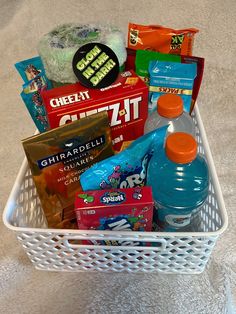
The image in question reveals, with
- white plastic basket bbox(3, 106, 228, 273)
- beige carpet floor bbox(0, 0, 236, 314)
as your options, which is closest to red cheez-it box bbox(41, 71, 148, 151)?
white plastic basket bbox(3, 106, 228, 273)

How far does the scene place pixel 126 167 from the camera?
1.71ft

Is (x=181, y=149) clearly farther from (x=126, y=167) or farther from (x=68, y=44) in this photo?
(x=68, y=44)

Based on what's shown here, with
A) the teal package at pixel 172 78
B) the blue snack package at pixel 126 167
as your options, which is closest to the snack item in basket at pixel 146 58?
the teal package at pixel 172 78

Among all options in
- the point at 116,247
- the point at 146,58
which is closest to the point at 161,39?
the point at 146,58

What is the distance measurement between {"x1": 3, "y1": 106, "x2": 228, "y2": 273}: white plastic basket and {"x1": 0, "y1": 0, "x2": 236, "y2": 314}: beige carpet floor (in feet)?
0.08

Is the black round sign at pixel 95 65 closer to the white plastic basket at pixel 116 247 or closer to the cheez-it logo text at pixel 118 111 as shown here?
the cheez-it logo text at pixel 118 111

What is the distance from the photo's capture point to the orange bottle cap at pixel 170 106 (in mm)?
514

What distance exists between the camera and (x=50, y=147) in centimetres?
50

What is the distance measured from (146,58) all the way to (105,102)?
137mm

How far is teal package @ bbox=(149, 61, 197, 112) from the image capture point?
584 mm

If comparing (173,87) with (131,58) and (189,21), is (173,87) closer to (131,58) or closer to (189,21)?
(131,58)

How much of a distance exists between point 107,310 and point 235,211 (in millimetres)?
297

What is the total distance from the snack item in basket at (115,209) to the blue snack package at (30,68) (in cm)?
29

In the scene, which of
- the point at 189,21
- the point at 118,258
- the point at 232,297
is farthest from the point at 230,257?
the point at 189,21
